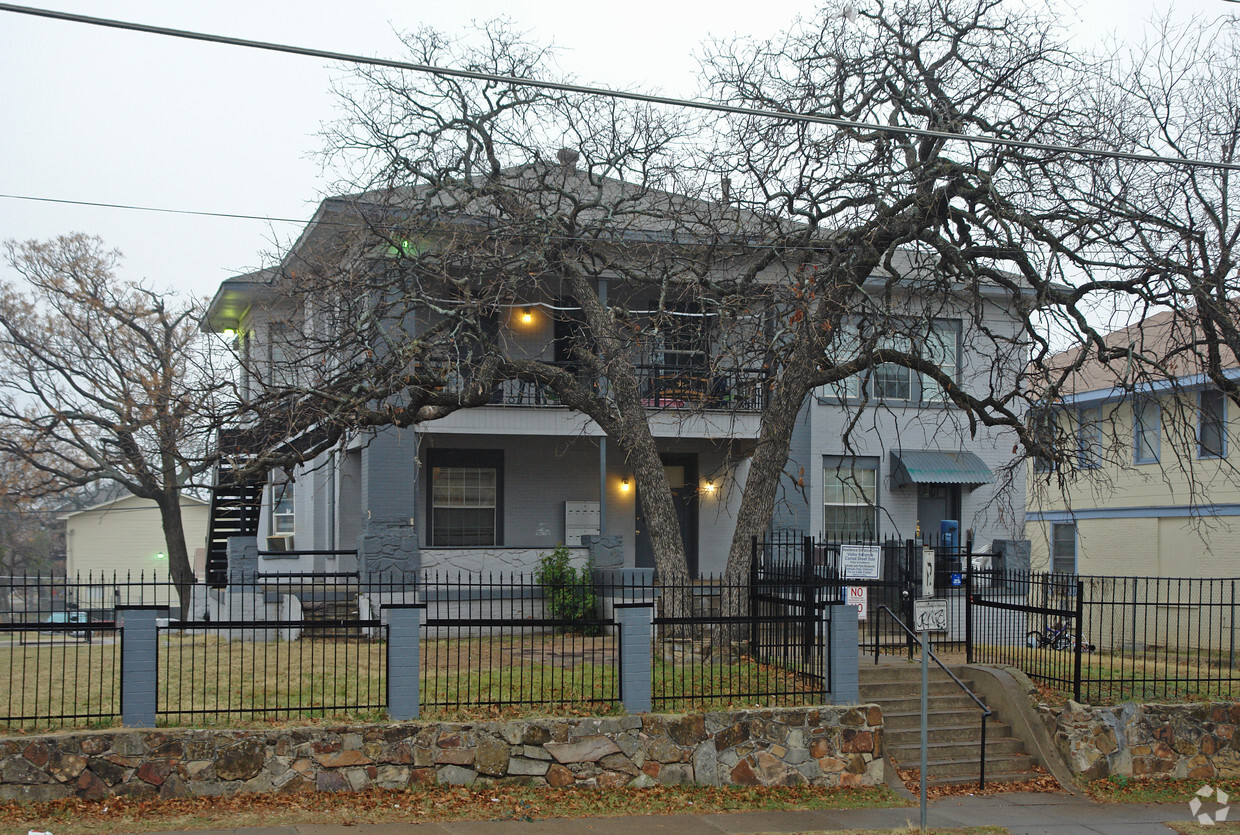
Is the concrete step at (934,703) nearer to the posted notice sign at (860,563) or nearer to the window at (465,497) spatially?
the posted notice sign at (860,563)

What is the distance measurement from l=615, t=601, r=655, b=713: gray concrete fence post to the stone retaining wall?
198 inches

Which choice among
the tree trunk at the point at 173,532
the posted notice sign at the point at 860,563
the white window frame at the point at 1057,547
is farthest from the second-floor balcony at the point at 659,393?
the white window frame at the point at 1057,547

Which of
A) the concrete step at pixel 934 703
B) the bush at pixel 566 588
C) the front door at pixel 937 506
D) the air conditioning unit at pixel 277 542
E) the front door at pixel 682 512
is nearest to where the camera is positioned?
the concrete step at pixel 934 703

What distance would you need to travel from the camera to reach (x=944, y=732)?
12891mm

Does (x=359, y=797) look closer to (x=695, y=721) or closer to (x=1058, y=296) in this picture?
(x=695, y=721)

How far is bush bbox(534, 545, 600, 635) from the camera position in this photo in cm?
1828

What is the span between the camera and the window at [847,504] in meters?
22.1

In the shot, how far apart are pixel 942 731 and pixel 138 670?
8880 millimetres

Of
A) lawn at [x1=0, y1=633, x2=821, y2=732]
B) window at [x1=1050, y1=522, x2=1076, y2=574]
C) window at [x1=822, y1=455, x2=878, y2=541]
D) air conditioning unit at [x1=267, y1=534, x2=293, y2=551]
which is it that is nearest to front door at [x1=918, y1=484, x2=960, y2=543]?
window at [x1=822, y1=455, x2=878, y2=541]

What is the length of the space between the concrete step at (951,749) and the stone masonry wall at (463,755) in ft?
2.26

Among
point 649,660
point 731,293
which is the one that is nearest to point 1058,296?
point 731,293

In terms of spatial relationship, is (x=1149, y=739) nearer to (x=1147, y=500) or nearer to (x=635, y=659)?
(x=635, y=659)

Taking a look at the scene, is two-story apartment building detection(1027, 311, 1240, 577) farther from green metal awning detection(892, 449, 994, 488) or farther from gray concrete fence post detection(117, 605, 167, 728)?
gray concrete fence post detection(117, 605, 167, 728)

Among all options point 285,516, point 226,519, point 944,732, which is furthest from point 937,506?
point 285,516
